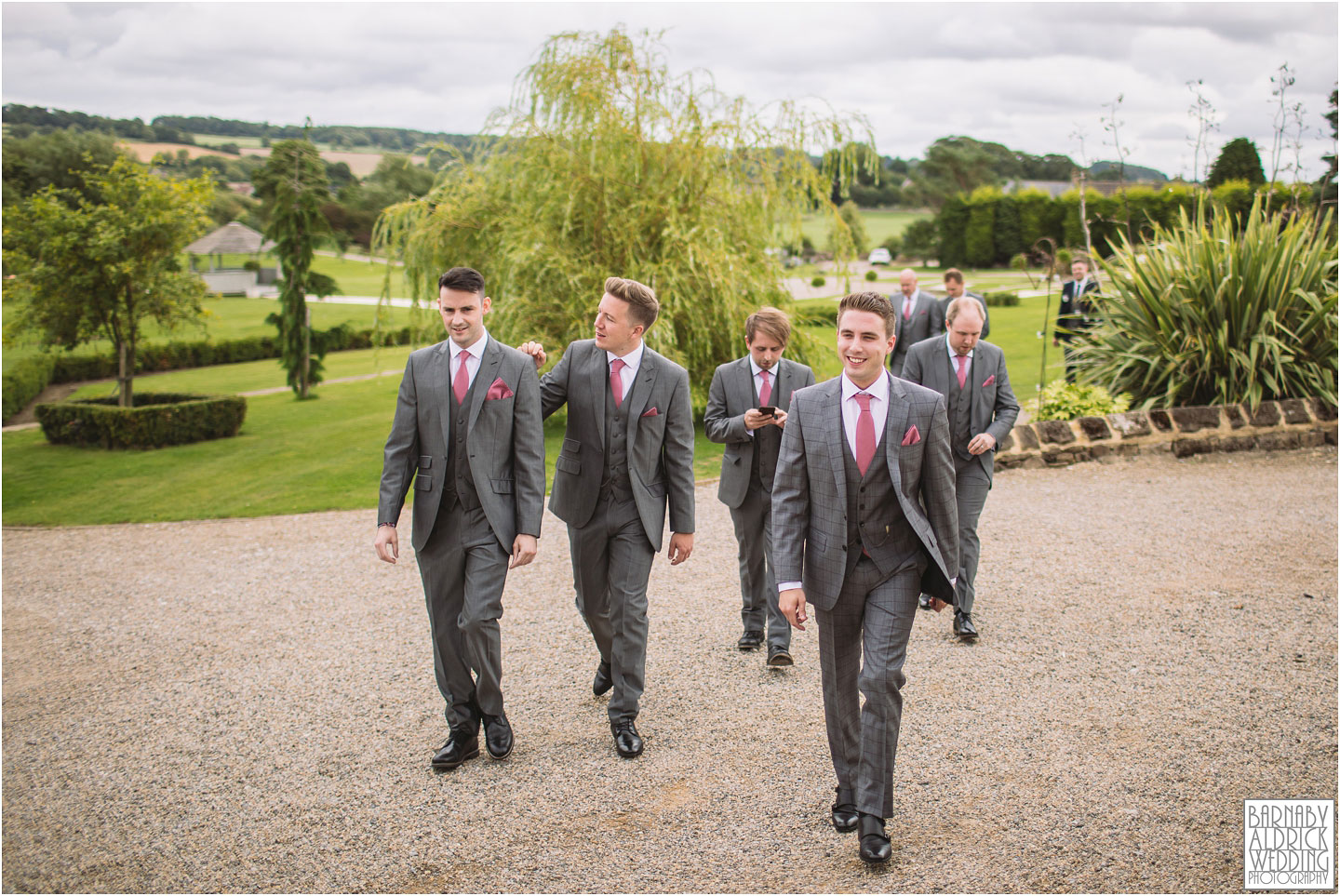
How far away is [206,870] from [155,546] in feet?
21.0

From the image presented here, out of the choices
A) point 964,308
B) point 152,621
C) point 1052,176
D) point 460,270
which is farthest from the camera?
point 1052,176

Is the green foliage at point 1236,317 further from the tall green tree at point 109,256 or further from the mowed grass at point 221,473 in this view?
the tall green tree at point 109,256

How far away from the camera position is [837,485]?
367 centimetres

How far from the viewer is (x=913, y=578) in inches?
147

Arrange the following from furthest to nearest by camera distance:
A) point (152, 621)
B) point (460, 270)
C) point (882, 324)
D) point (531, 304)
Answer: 1. point (531, 304)
2. point (152, 621)
3. point (460, 270)
4. point (882, 324)

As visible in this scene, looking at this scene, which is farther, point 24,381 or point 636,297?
point 24,381

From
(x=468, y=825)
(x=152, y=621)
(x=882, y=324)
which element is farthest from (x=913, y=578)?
(x=152, y=621)

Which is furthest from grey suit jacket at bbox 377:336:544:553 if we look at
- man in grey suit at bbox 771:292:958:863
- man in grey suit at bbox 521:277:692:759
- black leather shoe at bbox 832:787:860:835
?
black leather shoe at bbox 832:787:860:835

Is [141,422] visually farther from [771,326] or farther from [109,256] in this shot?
[771,326]

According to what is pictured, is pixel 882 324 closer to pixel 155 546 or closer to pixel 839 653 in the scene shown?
pixel 839 653

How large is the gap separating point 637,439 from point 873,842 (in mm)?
2156

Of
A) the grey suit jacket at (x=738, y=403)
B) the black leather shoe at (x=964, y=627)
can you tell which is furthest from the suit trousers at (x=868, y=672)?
the black leather shoe at (x=964, y=627)

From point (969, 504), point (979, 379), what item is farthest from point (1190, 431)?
point (969, 504)

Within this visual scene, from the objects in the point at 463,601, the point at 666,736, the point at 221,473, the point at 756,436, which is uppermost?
the point at 756,436
